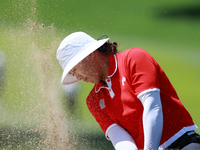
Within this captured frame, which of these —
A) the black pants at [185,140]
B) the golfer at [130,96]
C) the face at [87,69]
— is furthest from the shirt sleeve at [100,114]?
the black pants at [185,140]

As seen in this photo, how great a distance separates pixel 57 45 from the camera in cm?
299

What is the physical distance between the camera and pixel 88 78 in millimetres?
1374

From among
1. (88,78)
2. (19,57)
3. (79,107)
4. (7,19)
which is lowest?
(79,107)

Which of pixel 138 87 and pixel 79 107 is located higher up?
pixel 138 87

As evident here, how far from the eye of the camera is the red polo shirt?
1120mm

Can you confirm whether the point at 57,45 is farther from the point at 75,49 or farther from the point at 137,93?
the point at 137,93

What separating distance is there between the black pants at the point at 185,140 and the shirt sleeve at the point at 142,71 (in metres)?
0.29

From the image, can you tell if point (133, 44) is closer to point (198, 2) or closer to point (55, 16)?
point (55, 16)

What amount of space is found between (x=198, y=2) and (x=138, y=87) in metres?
5.26

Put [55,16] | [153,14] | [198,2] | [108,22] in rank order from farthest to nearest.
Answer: [198,2], [153,14], [108,22], [55,16]

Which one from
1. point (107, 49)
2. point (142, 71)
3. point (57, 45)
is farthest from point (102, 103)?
point (57, 45)

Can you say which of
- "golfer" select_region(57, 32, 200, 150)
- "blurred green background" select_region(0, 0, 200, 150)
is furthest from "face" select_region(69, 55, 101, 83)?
"blurred green background" select_region(0, 0, 200, 150)

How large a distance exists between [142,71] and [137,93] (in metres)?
0.11

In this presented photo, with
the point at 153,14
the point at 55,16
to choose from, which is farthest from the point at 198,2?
the point at 55,16
